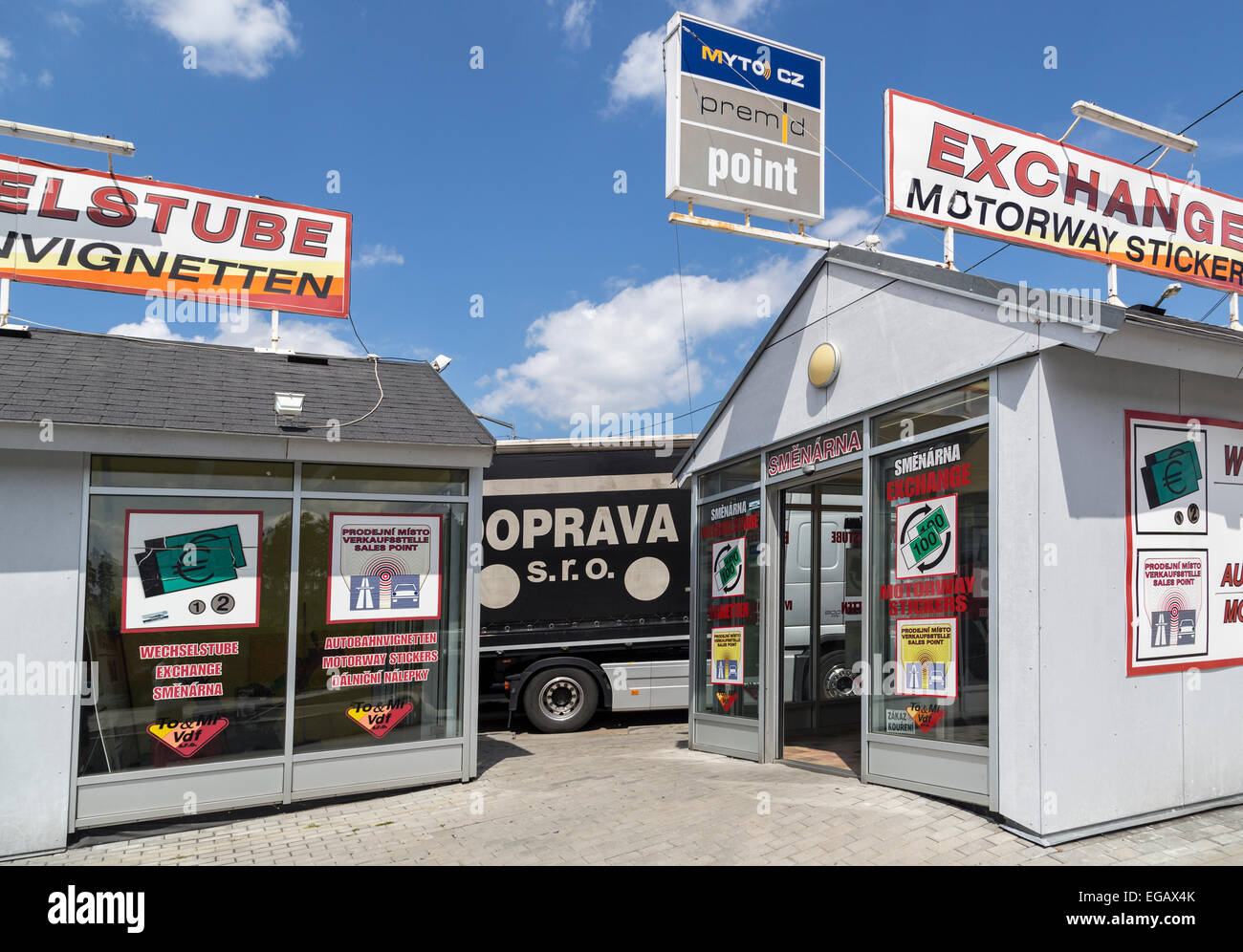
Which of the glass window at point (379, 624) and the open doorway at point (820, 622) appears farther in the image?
the open doorway at point (820, 622)

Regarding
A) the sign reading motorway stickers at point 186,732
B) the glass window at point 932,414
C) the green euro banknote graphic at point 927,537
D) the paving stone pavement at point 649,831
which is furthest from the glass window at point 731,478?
the sign reading motorway stickers at point 186,732

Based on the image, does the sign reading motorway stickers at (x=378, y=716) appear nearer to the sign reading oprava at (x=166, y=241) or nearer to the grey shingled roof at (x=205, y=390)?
the grey shingled roof at (x=205, y=390)

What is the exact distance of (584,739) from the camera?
10562mm

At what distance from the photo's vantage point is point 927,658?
19.5ft

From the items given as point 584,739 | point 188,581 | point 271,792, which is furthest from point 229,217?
point 584,739

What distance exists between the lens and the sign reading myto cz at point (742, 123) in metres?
A: 7.83

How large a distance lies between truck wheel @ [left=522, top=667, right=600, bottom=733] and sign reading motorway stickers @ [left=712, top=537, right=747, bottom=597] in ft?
9.02

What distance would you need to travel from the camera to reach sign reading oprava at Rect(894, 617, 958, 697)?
5.75m

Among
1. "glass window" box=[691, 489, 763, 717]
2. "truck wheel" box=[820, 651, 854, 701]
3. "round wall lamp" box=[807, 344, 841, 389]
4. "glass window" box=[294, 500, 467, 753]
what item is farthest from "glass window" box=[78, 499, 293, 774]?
"truck wheel" box=[820, 651, 854, 701]

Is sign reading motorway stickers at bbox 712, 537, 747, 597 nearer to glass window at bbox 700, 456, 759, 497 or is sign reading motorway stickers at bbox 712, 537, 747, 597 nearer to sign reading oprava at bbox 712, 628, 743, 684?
sign reading oprava at bbox 712, 628, 743, 684

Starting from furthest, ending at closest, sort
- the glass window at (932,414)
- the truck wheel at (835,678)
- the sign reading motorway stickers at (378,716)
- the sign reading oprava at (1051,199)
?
the truck wheel at (835,678)
the sign reading oprava at (1051,199)
the sign reading motorway stickers at (378,716)
the glass window at (932,414)

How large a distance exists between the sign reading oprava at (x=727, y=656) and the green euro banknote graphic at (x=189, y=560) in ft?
15.1
